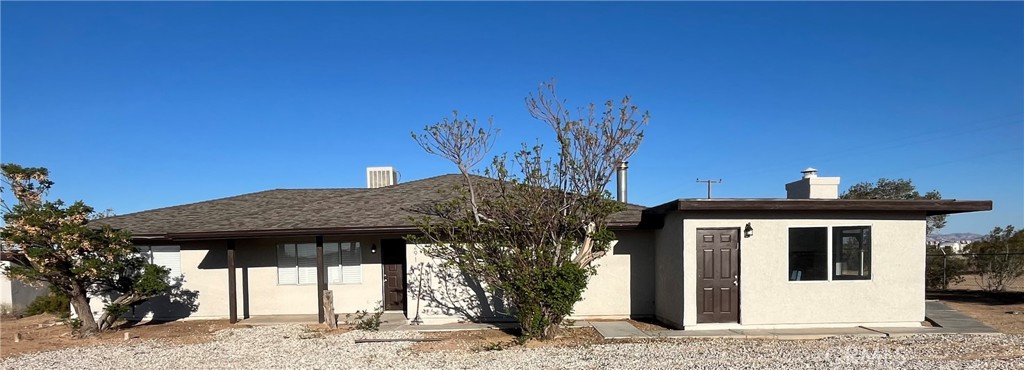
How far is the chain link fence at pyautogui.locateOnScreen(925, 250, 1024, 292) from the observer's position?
15164mm

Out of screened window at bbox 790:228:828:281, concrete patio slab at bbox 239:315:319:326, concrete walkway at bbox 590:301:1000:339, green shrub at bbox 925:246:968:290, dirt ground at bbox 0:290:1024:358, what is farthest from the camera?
green shrub at bbox 925:246:968:290

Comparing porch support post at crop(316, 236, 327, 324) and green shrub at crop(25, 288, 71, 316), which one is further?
green shrub at crop(25, 288, 71, 316)

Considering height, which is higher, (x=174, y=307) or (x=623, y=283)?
(x=623, y=283)

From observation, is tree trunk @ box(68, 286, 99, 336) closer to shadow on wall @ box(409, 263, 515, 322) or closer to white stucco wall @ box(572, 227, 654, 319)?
shadow on wall @ box(409, 263, 515, 322)

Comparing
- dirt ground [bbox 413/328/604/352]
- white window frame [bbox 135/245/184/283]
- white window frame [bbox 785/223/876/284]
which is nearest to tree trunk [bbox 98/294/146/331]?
white window frame [bbox 135/245/184/283]

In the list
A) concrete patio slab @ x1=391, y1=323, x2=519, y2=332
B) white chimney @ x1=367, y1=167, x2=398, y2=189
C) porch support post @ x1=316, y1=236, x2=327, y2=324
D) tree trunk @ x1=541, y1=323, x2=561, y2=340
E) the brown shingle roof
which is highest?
white chimney @ x1=367, y1=167, x2=398, y2=189

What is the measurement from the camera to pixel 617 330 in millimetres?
9352

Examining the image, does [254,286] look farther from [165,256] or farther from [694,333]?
[694,333]

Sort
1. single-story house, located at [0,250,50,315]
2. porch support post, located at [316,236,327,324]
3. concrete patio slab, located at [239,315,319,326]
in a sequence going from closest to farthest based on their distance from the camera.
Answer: porch support post, located at [316,236,327,324]
concrete patio slab, located at [239,315,319,326]
single-story house, located at [0,250,50,315]

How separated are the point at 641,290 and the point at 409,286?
4594 millimetres

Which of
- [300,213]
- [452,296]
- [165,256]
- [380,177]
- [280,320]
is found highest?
[380,177]

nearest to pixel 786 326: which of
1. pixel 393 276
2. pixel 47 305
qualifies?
pixel 393 276

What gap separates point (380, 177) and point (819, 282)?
35.9ft

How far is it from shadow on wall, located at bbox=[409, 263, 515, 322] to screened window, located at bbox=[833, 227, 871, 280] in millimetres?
5853
